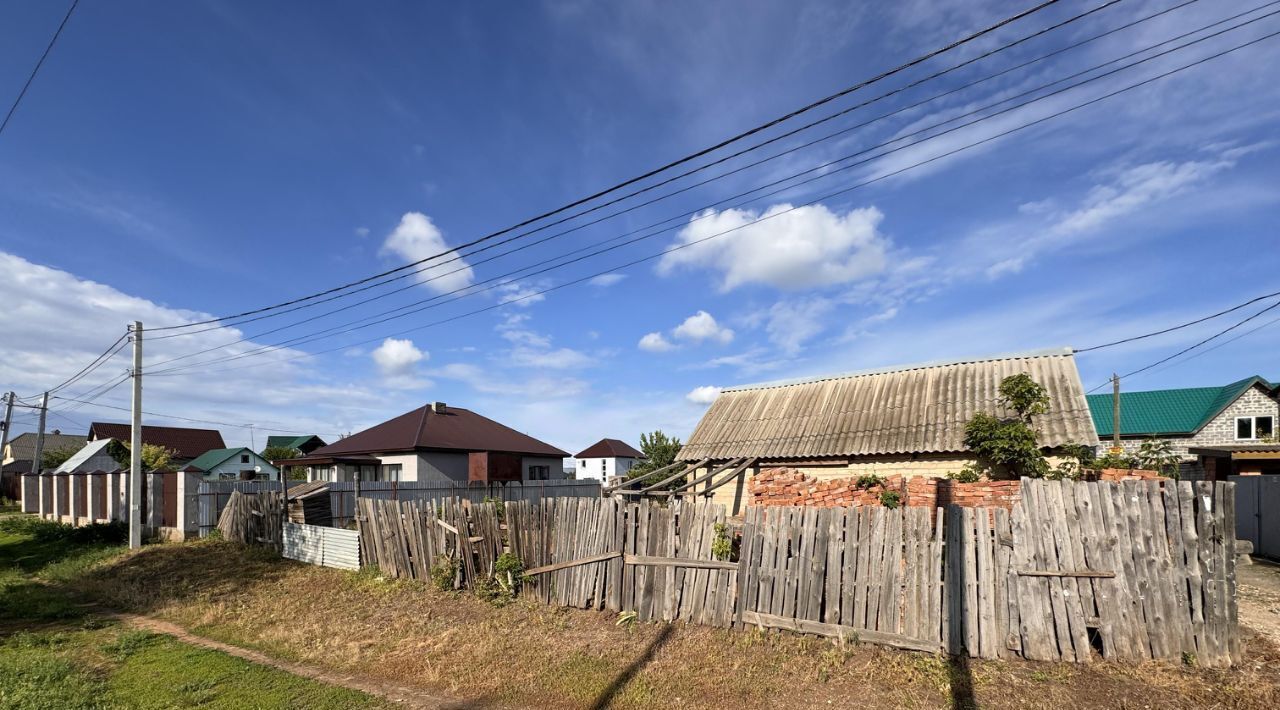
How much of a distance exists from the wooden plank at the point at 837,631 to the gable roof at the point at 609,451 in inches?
2246

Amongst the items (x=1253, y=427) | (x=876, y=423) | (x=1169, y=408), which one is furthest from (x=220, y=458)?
(x=1253, y=427)

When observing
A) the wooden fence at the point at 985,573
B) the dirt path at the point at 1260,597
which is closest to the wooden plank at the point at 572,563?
the wooden fence at the point at 985,573

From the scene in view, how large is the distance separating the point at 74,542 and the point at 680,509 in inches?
809

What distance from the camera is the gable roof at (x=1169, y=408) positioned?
29594 millimetres

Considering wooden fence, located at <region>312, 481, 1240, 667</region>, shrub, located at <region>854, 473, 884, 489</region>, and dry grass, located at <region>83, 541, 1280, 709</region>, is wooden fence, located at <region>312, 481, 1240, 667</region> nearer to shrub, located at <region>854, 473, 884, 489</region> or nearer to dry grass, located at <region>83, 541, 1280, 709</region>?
dry grass, located at <region>83, 541, 1280, 709</region>

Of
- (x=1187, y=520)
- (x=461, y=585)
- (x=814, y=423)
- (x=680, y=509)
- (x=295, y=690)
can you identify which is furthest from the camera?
(x=814, y=423)

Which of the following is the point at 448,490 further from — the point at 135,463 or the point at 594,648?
the point at 594,648

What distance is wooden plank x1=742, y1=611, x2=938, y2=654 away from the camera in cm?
642

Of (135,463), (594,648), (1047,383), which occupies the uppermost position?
(1047,383)

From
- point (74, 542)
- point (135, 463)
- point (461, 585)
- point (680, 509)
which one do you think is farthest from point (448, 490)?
point (680, 509)

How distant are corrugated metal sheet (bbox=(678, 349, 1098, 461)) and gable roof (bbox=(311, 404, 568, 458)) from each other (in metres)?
13.3

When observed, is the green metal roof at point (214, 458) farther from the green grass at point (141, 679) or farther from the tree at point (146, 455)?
the green grass at point (141, 679)

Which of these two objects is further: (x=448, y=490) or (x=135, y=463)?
(x=448, y=490)

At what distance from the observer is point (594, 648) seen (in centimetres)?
744
